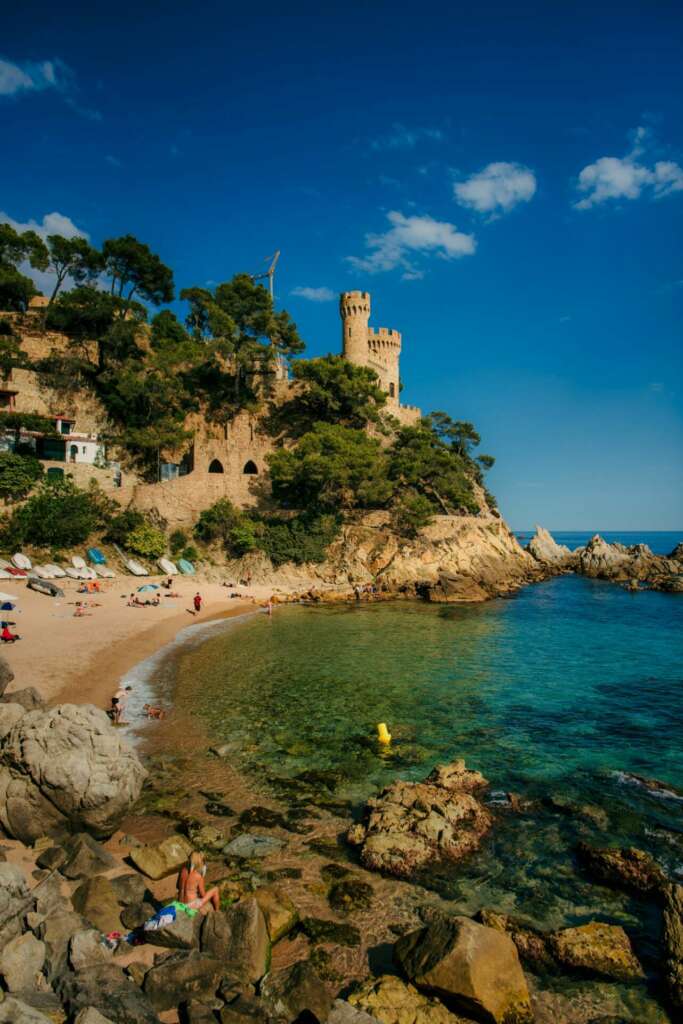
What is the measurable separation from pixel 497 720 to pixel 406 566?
82.4ft

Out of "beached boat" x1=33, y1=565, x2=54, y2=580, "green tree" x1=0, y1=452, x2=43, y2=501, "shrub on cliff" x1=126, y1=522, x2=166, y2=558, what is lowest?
"beached boat" x1=33, y1=565, x2=54, y2=580

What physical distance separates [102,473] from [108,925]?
3506 centimetres

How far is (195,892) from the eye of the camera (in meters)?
6.64

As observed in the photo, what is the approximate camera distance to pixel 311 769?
425 inches

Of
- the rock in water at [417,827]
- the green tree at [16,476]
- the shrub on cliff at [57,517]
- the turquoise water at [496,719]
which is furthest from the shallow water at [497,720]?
the green tree at [16,476]

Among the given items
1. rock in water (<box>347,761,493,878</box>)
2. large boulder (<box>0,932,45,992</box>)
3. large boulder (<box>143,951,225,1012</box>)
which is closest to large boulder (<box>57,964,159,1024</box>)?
large boulder (<box>143,951,225,1012</box>)

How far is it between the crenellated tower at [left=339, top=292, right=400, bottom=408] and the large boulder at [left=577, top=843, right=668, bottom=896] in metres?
54.0

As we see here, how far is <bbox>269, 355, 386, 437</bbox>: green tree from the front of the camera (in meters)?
49.4

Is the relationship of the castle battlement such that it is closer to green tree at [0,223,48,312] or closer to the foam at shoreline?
green tree at [0,223,48,312]

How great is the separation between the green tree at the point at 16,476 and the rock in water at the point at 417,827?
3171cm

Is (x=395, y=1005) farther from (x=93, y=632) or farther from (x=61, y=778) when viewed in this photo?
(x=93, y=632)

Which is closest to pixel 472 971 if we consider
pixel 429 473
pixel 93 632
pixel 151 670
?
pixel 151 670

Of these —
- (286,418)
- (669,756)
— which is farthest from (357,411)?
(669,756)

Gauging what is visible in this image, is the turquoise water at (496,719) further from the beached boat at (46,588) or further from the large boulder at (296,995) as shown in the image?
the beached boat at (46,588)
